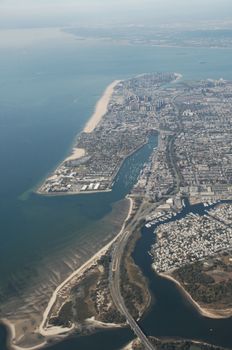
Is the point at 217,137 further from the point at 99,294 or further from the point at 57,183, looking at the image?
the point at 99,294

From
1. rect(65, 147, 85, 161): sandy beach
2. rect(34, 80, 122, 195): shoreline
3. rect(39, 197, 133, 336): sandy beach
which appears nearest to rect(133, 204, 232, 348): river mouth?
rect(39, 197, 133, 336): sandy beach

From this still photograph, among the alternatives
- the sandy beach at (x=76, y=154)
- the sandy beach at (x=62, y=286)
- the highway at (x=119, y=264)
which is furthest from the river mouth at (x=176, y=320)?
the sandy beach at (x=76, y=154)

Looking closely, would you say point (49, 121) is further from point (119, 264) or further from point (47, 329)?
point (47, 329)

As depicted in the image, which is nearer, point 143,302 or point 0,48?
point 143,302

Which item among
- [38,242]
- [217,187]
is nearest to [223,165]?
[217,187]

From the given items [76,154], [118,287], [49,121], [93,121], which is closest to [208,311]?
[118,287]

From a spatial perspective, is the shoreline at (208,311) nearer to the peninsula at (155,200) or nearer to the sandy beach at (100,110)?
the peninsula at (155,200)

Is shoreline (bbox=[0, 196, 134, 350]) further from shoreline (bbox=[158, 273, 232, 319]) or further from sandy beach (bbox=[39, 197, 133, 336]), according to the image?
shoreline (bbox=[158, 273, 232, 319])
